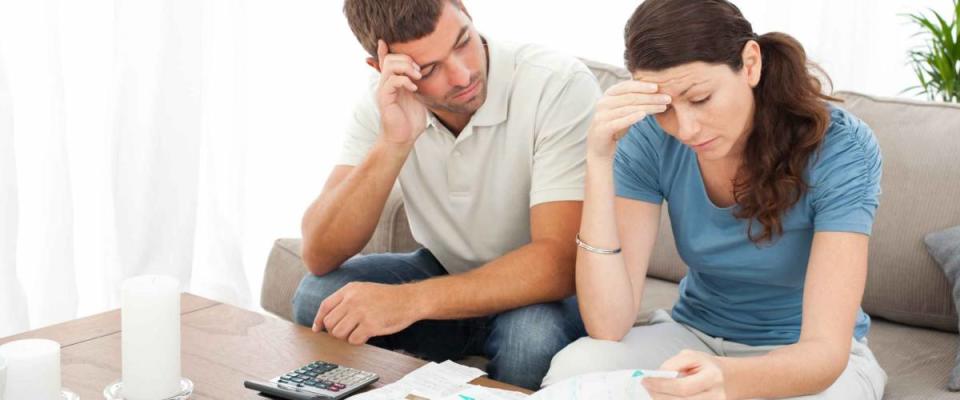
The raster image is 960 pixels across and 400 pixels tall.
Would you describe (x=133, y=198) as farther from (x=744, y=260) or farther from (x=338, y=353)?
(x=744, y=260)

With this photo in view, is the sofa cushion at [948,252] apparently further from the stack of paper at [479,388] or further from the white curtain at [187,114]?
the white curtain at [187,114]

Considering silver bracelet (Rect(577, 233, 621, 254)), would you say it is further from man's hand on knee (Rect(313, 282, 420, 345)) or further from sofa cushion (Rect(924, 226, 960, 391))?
sofa cushion (Rect(924, 226, 960, 391))

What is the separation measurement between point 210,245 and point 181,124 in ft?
1.28

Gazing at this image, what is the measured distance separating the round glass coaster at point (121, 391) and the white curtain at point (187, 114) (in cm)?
130

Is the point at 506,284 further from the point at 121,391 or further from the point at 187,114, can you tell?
the point at 187,114

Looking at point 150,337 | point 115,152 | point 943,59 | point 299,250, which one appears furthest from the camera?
point 943,59

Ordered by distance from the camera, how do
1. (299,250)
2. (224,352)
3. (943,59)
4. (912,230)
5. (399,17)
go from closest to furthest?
(224,352), (399,17), (912,230), (299,250), (943,59)

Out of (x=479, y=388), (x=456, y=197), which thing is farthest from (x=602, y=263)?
(x=456, y=197)

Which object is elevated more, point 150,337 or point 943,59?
point 943,59

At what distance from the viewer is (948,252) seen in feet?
6.75

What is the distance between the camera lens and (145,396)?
1493mm

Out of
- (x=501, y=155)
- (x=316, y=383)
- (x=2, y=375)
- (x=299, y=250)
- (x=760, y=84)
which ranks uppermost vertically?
(x=760, y=84)

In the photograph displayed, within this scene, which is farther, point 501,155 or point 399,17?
point 501,155

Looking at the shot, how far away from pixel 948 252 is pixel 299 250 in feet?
4.40
